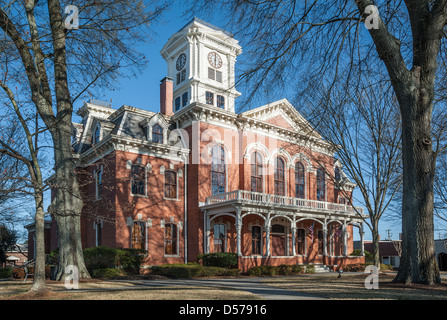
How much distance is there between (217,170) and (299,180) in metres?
8.08

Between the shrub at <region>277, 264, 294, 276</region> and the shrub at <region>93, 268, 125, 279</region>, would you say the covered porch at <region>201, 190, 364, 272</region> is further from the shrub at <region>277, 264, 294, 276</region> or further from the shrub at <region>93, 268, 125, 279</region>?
the shrub at <region>93, 268, 125, 279</region>

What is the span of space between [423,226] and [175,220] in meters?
17.6

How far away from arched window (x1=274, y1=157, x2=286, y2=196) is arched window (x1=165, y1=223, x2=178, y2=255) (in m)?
8.65

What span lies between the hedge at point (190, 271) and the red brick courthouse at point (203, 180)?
210cm

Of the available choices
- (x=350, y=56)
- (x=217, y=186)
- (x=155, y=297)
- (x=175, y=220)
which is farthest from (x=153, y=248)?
(x=350, y=56)

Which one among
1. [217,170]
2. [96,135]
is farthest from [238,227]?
[96,135]

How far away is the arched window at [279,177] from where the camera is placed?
1226 inches

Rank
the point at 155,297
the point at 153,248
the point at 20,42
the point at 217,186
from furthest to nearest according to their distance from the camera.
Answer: the point at 217,186, the point at 153,248, the point at 20,42, the point at 155,297

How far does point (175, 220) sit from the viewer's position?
87.5ft

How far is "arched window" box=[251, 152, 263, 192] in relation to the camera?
97.6 ft

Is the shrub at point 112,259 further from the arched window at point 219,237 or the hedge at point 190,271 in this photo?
the arched window at point 219,237

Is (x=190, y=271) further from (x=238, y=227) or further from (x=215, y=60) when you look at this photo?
(x=215, y=60)

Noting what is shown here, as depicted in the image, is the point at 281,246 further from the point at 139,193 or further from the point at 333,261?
the point at 139,193

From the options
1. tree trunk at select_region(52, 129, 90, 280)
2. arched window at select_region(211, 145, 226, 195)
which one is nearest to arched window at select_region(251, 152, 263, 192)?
arched window at select_region(211, 145, 226, 195)
